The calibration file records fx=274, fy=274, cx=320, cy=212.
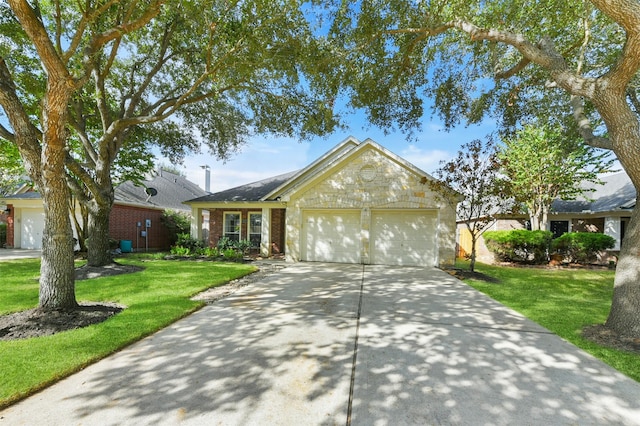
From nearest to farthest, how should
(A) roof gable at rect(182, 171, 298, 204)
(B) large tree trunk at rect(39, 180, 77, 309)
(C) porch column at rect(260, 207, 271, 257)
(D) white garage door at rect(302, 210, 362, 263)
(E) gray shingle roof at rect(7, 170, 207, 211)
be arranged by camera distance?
(B) large tree trunk at rect(39, 180, 77, 309) → (D) white garage door at rect(302, 210, 362, 263) → (C) porch column at rect(260, 207, 271, 257) → (A) roof gable at rect(182, 171, 298, 204) → (E) gray shingle roof at rect(7, 170, 207, 211)

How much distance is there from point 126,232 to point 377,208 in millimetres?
14597

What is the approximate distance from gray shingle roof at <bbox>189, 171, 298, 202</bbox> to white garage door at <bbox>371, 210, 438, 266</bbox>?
620cm

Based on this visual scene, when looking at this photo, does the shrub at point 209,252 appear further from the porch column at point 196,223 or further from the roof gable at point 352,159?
the roof gable at point 352,159

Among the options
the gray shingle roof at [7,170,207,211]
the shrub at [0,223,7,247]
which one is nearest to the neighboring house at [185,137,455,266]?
the gray shingle roof at [7,170,207,211]

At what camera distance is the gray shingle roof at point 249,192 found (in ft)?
47.4

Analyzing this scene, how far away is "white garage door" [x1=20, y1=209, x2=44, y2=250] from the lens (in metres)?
16.0

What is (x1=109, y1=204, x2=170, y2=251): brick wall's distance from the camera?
15562 mm

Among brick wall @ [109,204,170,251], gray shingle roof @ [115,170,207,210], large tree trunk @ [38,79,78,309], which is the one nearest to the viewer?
large tree trunk @ [38,79,78,309]

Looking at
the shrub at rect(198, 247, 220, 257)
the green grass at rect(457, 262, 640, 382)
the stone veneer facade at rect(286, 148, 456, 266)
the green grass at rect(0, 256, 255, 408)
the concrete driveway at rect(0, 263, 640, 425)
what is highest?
the stone veneer facade at rect(286, 148, 456, 266)

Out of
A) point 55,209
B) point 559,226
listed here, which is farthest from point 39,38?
point 559,226

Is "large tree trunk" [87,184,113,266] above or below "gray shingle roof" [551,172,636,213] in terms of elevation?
below

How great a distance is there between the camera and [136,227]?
16766 millimetres

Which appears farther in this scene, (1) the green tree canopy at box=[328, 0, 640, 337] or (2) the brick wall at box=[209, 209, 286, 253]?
(2) the brick wall at box=[209, 209, 286, 253]

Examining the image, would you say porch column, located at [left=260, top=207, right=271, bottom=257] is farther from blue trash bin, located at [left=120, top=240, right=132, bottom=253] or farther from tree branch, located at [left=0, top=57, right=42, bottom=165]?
tree branch, located at [left=0, top=57, right=42, bottom=165]
